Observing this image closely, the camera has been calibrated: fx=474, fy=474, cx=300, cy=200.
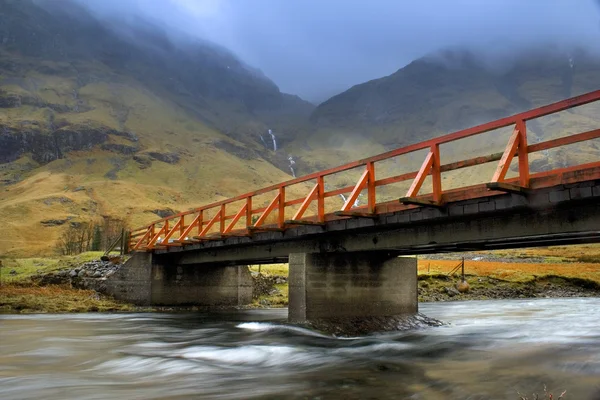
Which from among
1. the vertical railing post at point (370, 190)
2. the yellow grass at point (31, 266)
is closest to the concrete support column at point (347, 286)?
the vertical railing post at point (370, 190)

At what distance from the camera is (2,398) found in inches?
348

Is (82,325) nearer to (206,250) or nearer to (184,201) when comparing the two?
(206,250)

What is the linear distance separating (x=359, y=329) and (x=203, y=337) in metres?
5.98

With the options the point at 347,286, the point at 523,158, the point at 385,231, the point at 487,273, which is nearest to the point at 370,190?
the point at 385,231

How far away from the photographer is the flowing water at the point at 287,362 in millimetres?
9359

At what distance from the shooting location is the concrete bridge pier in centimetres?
3105

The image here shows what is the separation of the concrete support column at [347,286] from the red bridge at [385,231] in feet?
0.13

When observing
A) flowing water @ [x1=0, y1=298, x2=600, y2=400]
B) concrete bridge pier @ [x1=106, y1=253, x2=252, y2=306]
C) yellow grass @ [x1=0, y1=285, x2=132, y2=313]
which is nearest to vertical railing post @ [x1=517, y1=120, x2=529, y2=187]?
flowing water @ [x1=0, y1=298, x2=600, y2=400]

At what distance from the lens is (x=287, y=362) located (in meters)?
13.1

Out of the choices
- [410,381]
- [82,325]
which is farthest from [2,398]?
[82,325]

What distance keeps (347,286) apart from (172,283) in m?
16.3

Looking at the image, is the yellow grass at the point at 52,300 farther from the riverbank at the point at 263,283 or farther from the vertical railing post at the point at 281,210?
the vertical railing post at the point at 281,210

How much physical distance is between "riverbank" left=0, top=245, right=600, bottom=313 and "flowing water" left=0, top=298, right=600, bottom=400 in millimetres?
8028

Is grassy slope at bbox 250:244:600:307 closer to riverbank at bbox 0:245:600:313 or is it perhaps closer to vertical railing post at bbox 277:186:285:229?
riverbank at bbox 0:245:600:313
